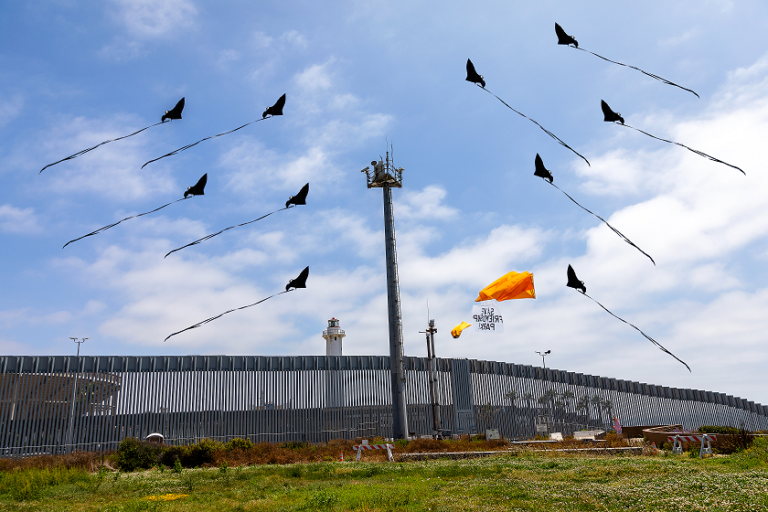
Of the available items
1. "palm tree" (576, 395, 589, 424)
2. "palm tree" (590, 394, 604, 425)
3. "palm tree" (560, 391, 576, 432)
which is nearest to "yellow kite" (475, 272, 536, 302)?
"palm tree" (560, 391, 576, 432)

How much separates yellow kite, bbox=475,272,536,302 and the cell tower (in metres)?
7.51

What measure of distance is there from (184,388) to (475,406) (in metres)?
22.4

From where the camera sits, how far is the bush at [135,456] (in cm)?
1875

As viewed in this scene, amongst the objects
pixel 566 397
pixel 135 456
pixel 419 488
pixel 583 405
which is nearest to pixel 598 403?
pixel 583 405

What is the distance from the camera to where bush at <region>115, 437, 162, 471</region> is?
18750mm

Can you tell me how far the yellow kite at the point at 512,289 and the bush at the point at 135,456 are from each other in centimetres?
1470

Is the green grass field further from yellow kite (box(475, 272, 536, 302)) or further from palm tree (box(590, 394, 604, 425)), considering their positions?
palm tree (box(590, 394, 604, 425))

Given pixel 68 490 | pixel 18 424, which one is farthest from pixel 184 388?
pixel 68 490

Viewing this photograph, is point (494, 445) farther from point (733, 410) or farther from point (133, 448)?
point (733, 410)

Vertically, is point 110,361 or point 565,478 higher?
point 110,361

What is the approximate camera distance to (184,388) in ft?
115

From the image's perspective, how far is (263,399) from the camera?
1453 inches

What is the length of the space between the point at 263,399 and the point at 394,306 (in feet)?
42.0

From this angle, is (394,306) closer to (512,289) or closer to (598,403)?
(512,289)
